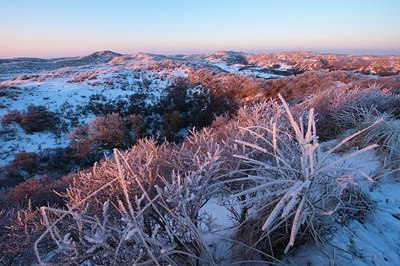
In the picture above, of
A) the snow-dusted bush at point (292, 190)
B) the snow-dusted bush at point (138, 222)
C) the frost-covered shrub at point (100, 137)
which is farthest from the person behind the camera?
the frost-covered shrub at point (100, 137)

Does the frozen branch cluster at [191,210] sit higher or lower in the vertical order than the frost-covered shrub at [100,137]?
higher

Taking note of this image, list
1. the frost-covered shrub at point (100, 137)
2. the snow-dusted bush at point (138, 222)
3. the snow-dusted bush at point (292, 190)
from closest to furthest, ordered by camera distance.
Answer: the snow-dusted bush at point (138, 222)
the snow-dusted bush at point (292, 190)
the frost-covered shrub at point (100, 137)

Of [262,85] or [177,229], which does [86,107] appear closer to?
[262,85]

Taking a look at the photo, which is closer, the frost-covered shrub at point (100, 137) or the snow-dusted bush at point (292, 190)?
the snow-dusted bush at point (292, 190)

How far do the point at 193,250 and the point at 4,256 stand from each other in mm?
1685

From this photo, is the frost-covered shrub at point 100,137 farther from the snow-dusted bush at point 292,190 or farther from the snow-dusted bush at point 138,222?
the snow-dusted bush at point 292,190

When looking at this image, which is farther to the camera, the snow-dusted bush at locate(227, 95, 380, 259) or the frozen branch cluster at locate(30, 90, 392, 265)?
the snow-dusted bush at locate(227, 95, 380, 259)

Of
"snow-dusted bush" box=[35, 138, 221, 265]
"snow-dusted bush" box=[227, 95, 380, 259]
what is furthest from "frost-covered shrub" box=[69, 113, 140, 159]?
"snow-dusted bush" box=[227, 95, 380, 259]

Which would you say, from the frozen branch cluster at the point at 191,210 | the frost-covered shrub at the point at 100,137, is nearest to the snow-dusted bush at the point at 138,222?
the frozen branch cluster at the point at 191,210

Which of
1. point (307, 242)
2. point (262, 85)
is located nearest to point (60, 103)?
point (262, 85)

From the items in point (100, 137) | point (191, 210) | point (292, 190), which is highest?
point (292, 190)

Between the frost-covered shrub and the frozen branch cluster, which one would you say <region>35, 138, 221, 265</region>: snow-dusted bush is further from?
the frost-covered shrub

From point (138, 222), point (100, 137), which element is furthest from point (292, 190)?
point (100, 137)

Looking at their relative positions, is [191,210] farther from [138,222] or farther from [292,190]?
[292,190]
